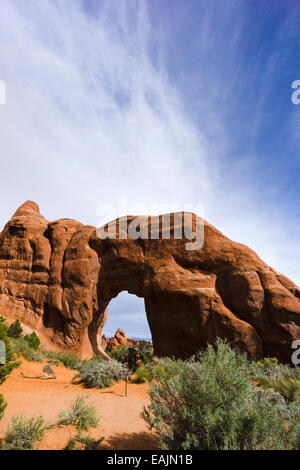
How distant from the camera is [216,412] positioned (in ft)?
12.5

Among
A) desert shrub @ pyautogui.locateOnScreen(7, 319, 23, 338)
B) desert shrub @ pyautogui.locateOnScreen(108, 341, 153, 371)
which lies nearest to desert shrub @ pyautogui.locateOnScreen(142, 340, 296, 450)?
desert shrub @ pyautogui.locateOnScreen(108, 341, 153, 371)

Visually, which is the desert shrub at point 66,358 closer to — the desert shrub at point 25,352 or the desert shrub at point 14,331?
the desert shrub at point 25,352

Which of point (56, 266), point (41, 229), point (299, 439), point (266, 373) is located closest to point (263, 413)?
point (299, 439)

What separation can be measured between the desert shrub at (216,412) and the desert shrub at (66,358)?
13.0m

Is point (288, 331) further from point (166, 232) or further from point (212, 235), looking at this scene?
point (166, 232)

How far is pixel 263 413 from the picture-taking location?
3820mm

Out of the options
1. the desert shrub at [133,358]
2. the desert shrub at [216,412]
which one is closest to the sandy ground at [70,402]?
the desert shrub at [216,412]

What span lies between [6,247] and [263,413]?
23.5m

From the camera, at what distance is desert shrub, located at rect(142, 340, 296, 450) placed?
3742 millimetres

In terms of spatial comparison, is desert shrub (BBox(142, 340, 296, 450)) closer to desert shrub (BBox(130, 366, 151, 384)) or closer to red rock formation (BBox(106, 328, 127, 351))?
desert shrub (BBox(130, 366, 151, 384))

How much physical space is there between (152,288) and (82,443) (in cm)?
1154

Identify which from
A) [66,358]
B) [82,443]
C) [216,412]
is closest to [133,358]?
[66,358]

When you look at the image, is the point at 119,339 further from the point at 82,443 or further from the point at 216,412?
the point at 216,412

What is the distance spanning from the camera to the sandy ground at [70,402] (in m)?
5.21
